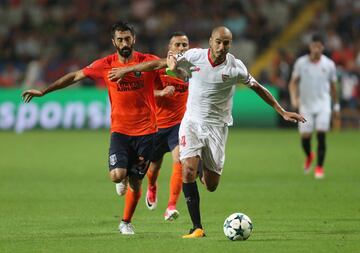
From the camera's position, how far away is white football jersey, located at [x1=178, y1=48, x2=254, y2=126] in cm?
973

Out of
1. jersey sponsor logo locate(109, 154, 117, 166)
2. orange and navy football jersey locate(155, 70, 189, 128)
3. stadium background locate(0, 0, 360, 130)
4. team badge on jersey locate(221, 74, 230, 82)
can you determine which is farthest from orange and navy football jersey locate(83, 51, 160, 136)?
stadium background locate(0, 0, 360, 130)

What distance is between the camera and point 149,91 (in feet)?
33.9

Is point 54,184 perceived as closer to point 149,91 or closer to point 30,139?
point 149,91

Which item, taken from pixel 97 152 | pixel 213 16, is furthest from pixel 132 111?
pixel 213 16

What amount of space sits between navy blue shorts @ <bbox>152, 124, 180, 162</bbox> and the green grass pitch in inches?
30.2

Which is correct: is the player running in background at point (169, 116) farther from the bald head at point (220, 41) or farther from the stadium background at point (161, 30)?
the stadium background at point (161, 30)

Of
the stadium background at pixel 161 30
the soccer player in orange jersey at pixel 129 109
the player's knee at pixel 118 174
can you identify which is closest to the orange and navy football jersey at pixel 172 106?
the soccer player in orange jersey at pixel 129 109

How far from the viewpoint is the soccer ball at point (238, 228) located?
30.1 ft

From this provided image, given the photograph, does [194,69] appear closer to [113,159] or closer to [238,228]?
[113,159]

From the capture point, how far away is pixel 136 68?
31.1ft

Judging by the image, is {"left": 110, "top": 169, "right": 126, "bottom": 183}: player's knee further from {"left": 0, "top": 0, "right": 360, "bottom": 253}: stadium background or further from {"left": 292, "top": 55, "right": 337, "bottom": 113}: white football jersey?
{"left": 292, "top": 55, "right": 337, "bottom": 113}: white football jersey

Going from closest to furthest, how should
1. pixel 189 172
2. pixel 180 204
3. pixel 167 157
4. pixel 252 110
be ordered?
1. pixel 189 172
2. pixel 180 204
3. pixel 167 157
4. pixel 252 110

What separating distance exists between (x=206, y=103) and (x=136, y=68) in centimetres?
90

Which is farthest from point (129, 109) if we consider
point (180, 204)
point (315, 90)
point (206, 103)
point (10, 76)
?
point (10, 76)
